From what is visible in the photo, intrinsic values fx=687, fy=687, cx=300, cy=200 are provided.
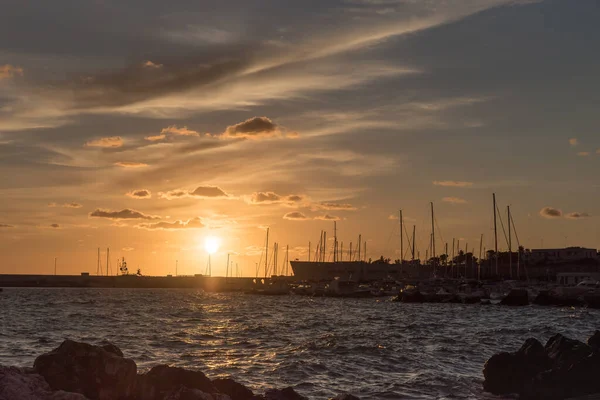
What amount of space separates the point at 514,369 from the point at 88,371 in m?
16.7

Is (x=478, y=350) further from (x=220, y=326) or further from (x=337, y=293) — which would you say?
(x=337, y=293)

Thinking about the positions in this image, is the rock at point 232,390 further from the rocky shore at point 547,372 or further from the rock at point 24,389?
the rocky shore at point 547,372

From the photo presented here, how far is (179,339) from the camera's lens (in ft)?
165

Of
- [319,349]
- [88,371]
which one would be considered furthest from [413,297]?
[88,371]

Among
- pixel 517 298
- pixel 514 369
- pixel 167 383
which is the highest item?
pixel 167 383

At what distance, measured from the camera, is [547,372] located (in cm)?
2584

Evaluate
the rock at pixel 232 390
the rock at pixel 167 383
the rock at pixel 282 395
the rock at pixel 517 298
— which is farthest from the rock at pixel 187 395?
the rock at pixel 517 298

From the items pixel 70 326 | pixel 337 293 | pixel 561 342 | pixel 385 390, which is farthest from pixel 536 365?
pixel 337 293

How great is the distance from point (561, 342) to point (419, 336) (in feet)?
80.5

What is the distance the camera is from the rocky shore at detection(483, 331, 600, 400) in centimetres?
2533

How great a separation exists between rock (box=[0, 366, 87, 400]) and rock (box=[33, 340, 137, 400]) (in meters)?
Result: 1.04

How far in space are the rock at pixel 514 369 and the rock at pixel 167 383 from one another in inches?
512

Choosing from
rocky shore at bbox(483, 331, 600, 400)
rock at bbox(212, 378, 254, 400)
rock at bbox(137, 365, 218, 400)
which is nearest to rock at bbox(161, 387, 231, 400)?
rock at bbox(137, 365, 218, 400)

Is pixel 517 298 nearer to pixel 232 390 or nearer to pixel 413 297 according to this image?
pixel 413 297
